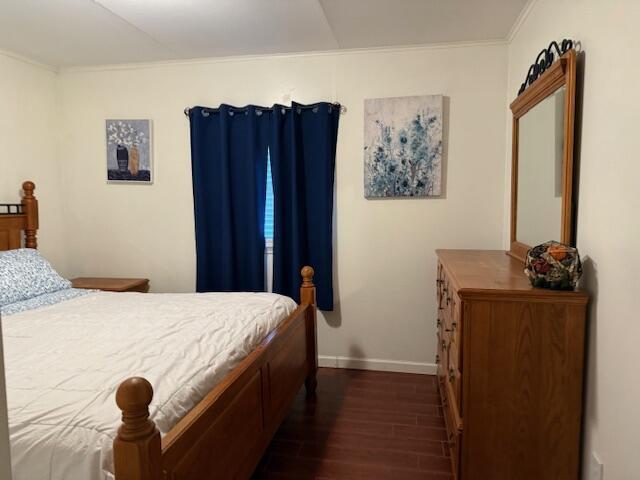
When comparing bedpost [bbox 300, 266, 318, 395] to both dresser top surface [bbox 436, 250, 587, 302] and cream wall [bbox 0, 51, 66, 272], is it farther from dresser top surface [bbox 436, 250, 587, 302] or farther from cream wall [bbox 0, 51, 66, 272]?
cream wall [bbox 0, 51, 66, 272]

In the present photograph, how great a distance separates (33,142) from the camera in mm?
3498

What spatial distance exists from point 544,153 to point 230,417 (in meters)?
1.87

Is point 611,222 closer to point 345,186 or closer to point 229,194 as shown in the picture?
point 345,186

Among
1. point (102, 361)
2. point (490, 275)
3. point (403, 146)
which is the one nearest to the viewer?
point (102, 361)

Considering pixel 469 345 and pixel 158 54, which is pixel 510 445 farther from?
pixel 158 54

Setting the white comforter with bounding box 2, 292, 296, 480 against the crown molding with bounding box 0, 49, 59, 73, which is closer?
the white comforter with bounding box 2, 292, 296, 480

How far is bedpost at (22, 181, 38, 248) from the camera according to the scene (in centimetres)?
335

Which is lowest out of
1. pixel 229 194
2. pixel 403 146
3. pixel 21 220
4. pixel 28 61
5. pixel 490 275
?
pixel 490 275

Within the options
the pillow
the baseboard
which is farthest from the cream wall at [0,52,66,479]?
the baseboard

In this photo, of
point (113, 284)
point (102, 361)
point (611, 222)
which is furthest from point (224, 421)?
point (113, 284)

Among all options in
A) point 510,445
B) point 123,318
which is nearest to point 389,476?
point 510,445

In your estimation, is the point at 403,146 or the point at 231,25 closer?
the point at 231,25

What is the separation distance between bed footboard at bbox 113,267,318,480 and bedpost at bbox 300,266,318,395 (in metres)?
0.12

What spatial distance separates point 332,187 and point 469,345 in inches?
73.6
